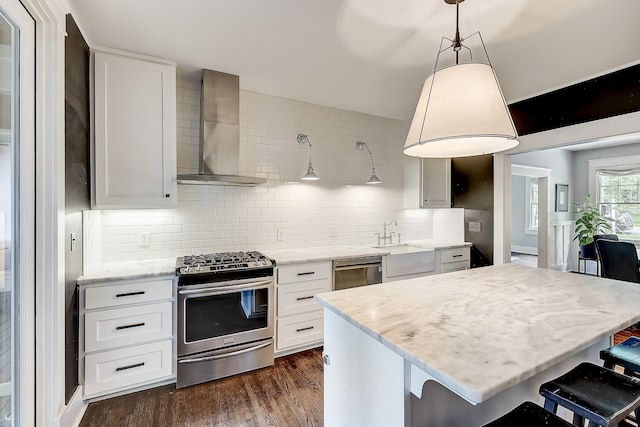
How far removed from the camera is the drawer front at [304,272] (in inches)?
109

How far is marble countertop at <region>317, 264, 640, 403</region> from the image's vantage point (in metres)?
0.89

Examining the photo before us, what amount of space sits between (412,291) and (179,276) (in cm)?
168

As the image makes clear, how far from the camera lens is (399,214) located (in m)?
4.19

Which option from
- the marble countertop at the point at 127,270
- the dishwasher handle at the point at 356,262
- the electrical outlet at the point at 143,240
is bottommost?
the dishwasher handle at the point at 356,262

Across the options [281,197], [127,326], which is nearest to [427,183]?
[281,197]

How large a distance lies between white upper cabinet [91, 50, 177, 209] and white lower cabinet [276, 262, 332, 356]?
3.97 ft

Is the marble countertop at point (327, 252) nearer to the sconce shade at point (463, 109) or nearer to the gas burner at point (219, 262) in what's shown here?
the gas burner at point (219, 262)

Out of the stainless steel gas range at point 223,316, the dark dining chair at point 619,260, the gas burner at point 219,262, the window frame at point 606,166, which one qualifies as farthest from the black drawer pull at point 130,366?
the window frame at point 606,166

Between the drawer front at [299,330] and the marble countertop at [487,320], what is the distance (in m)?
1.34

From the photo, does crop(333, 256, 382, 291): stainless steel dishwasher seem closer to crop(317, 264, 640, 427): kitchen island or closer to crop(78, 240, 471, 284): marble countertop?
crop(78, 240, 471, 284): marble countertop

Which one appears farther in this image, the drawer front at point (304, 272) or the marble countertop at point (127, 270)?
the drawer front at point (304, 272)

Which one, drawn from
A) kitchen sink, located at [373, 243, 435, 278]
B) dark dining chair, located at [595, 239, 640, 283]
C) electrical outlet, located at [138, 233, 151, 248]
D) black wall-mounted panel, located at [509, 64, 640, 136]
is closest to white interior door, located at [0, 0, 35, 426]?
electrical outlet, located at [138, 233, 151, 248]

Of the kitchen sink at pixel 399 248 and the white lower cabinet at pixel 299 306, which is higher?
the kitchen sink at pixel 399 248

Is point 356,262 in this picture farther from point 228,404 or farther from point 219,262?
point 228,404
